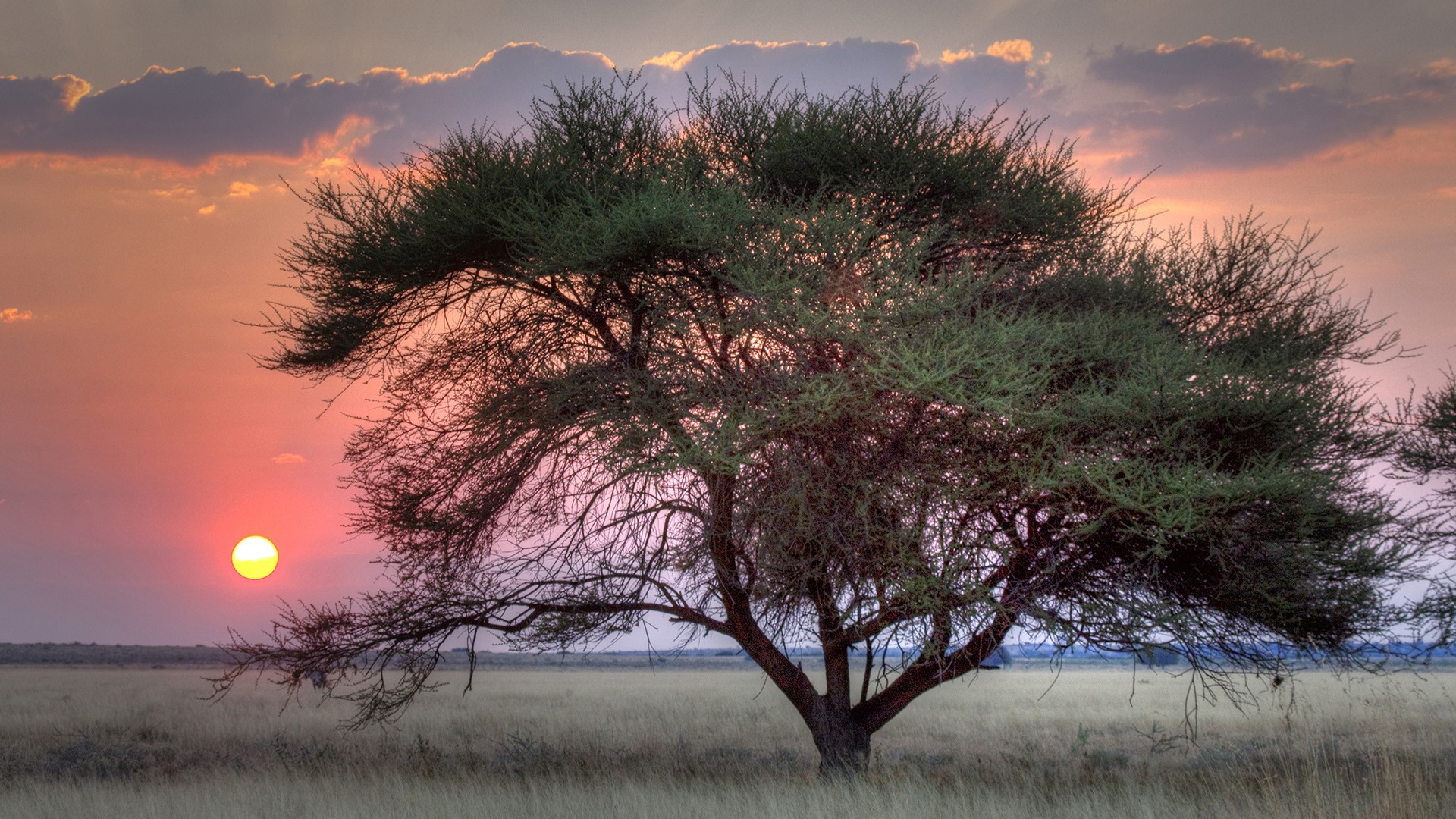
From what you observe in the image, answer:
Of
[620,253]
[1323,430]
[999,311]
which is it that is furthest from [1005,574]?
[620,253]

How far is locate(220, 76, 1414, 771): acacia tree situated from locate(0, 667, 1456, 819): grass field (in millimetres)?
1349

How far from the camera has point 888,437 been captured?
9281 mm

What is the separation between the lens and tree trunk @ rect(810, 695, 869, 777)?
11742 mm

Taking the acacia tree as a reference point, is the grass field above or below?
below

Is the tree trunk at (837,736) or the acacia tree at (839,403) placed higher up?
the acacia tree at (839,403)

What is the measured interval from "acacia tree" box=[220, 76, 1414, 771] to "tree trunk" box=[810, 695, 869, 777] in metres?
0.03

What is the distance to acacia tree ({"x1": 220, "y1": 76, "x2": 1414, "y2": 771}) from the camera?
8938 mm

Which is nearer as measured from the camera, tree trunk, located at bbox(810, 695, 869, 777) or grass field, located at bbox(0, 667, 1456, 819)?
grass field, located at bbox(0, 667, 1456, 819)

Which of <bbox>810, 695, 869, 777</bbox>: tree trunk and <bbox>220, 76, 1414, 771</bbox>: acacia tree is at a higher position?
<bbox>220, 76, 1414, 771</bbox>: acacia tree

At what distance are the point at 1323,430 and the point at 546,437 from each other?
775cm

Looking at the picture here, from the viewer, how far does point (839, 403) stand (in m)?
8.83

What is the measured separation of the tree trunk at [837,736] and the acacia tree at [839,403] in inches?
1.2

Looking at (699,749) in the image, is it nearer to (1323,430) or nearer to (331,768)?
(331,768)

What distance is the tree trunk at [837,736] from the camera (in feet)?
38.5
